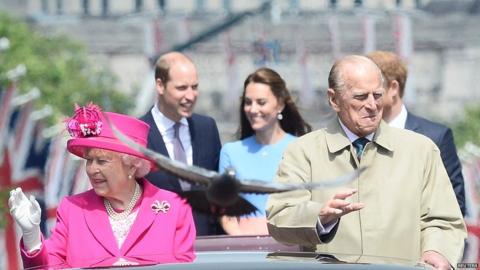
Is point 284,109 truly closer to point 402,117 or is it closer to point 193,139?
point 193,139

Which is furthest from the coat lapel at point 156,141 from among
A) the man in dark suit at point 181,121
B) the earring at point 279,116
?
the earring at point 279,116

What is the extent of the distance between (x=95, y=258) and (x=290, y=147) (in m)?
1.12

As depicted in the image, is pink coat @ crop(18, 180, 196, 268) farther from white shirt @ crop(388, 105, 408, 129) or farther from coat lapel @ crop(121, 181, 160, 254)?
white shirt @ crop(388, 105, 408, 129)

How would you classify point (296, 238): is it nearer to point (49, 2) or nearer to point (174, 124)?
point (174, 124)

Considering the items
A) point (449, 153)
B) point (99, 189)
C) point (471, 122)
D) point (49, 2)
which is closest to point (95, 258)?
point (99, 189)

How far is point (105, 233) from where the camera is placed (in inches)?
357

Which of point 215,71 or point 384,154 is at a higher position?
point 384,154

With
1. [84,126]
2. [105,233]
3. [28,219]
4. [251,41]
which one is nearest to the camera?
[28,219]

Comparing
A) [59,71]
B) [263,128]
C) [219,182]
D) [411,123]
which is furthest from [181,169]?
[59,71]

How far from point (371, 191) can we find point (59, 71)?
78566mm

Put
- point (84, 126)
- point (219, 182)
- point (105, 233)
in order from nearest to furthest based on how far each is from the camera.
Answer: point (219, 182), point (105, 233), point (84, 126)

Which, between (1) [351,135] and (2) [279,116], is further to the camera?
(2) [279,116]

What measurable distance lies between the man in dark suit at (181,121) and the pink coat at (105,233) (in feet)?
9.34

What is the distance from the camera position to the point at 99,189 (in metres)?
9.19
